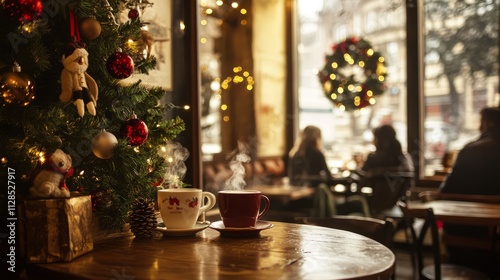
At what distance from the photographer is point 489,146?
4094mm

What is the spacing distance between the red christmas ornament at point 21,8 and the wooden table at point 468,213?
253 cm

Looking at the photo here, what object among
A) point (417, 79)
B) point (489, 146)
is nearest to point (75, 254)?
point (489, 146)

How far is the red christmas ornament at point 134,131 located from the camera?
4.93ft

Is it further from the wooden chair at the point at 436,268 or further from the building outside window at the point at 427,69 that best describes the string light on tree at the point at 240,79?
the wooden chair at the point at 436,268

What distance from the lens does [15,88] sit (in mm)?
1234

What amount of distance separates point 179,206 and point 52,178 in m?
0.38

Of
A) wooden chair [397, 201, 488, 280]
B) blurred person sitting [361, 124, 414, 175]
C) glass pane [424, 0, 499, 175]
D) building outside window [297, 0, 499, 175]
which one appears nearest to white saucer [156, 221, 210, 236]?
wooden chair [397, 201, 488, 280]

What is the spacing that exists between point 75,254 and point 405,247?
17.1 feet

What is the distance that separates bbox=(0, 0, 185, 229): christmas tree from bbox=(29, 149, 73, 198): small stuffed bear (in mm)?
71

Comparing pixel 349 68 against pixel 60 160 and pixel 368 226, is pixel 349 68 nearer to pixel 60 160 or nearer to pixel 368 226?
pixel 368 226

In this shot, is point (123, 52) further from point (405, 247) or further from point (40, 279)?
point (405, 247)

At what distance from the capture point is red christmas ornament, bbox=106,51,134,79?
57.8 inches

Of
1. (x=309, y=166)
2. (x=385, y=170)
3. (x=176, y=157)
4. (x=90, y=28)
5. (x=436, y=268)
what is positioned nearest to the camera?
(x=90, y=28)

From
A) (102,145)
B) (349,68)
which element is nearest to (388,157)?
(349,68)
